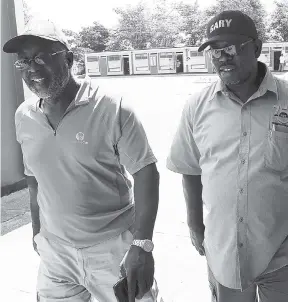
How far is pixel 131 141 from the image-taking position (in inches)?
67.6

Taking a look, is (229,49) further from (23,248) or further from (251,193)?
(23,248)

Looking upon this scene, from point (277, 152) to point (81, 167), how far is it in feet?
2.55

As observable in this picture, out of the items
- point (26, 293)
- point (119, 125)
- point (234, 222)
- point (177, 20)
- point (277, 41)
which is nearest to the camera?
point (119, 125)

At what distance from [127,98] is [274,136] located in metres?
0.61

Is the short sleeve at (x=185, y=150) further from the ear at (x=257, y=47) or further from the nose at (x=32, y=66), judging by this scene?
the nose at (x=32, y=66)

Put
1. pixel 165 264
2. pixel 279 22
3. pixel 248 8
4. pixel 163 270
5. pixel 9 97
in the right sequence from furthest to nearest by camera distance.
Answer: pixel 9 97
pixel 279 22
pixel 248 8
pixel 165 264
pixel 163 270

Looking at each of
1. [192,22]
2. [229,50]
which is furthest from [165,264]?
[192,22]

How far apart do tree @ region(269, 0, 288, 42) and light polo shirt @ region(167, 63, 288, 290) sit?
259 cm

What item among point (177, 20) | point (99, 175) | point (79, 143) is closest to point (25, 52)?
point (79, 143)

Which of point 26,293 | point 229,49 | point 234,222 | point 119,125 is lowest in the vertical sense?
point 26,293

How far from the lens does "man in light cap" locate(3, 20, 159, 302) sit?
1722 millimetres

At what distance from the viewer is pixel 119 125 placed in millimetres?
1709

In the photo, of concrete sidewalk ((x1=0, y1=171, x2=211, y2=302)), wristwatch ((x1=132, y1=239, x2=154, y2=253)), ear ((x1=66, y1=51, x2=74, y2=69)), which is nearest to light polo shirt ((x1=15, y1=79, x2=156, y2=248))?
ear ((x1=66, y1=51, x2=74, y2=69))

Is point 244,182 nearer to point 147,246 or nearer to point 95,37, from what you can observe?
point 147,246
